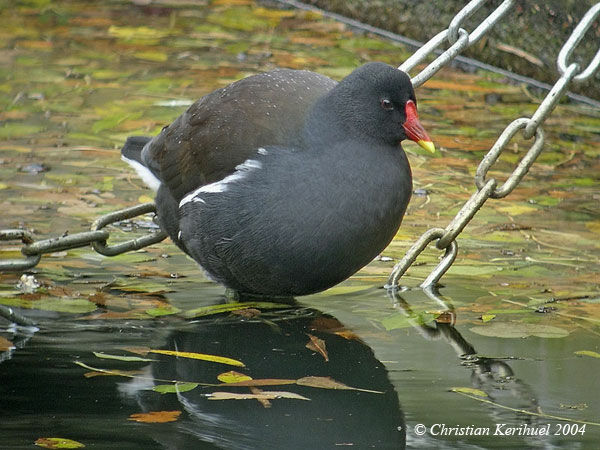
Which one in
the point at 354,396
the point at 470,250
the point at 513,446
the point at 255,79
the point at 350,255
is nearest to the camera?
the point at 513,446

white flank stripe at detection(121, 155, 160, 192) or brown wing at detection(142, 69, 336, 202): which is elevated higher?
brown wing at detection(142, 69, 336, 202)

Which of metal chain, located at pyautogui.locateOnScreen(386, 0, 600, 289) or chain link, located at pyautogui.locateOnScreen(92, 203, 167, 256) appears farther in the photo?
chain link, located at pyautogui.locateOnScreen(92, 203, 167, 256)

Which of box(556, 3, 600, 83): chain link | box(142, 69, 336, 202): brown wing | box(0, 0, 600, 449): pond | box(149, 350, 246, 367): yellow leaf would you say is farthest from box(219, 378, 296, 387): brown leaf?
box(556, 3, 600, 83): chain link

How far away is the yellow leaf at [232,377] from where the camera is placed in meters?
3.03

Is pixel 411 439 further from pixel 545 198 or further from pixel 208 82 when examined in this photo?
pixel 208 82

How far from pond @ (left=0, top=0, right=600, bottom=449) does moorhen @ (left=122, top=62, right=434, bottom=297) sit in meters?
0.23

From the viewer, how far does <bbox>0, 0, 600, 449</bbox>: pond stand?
9.04 feet

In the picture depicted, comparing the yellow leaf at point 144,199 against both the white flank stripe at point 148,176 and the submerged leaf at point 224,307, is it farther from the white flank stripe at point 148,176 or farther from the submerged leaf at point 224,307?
the submerged leaf at point 224,307

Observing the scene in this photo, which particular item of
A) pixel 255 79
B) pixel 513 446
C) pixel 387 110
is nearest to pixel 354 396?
pixel 513 446

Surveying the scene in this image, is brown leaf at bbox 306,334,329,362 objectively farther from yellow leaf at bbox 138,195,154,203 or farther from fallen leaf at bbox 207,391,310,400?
yellow leaf at bbox 138,195,154,203

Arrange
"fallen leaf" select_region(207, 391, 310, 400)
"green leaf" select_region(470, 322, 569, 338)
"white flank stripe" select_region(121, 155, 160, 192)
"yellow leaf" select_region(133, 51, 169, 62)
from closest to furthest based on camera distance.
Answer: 1. "fallen leaf" select_region(207, 391, 310, 400)
2. "green leaf" select_region(470, 322, 569, 338)
3. "white flank stripe" select_region(121, 155, 160, 192)
4. "yellow leaf" select_region(133, 51, 169, 62)

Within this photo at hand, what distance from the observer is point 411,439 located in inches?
105

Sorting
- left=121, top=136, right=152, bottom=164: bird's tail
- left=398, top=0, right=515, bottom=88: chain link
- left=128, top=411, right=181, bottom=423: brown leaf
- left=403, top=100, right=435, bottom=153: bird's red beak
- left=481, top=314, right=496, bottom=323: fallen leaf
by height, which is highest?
left=398, top=0, right=515, bottom=88: chain link

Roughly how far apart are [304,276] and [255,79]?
711 millimetres
